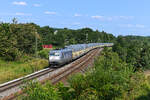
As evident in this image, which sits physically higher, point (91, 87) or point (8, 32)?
point (8, 32)

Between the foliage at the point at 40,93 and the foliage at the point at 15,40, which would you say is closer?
the foliage at the point at 40,93

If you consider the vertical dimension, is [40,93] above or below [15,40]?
below

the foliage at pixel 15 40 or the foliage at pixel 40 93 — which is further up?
the foliage at pixel 15 40

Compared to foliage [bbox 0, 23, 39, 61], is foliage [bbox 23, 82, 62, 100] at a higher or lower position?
lower

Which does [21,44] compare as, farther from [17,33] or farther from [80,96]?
[80,96]

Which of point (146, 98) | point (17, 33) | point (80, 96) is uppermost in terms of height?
point (17, 33)

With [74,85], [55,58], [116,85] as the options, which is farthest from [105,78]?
[55,58]

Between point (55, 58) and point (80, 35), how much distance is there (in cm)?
10811

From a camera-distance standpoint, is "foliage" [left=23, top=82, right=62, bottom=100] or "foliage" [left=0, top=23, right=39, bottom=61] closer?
"foliage" [left=23, top=82, right=62, bottom=100]

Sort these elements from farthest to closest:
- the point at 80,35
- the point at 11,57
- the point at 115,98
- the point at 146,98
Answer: the point at 80,35 → the point at 11,57 → the point at 146,98 → the point at 115,98

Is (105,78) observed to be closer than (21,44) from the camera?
Yes

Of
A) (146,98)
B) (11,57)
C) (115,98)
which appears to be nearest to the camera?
(115,98)

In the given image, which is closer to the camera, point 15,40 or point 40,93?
point 40,93

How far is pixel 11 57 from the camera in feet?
110
